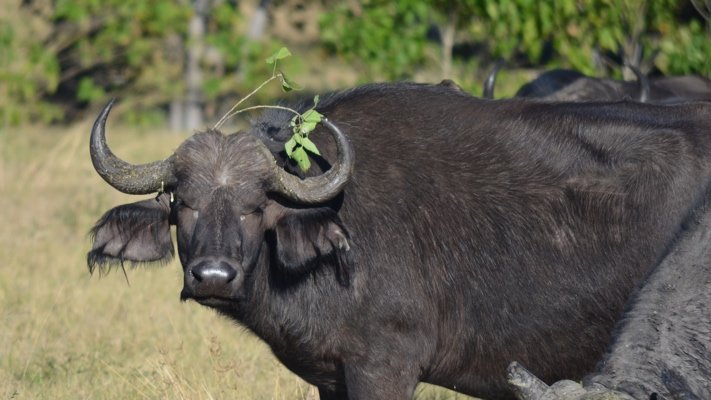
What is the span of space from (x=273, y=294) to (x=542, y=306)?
1.31m

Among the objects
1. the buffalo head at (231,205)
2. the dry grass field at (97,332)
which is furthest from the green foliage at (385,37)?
the buffalo head at (231,205)

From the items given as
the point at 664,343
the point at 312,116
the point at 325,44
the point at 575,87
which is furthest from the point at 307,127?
the point at 325,44

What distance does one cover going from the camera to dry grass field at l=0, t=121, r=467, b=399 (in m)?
7.51

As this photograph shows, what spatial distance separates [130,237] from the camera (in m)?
6.48

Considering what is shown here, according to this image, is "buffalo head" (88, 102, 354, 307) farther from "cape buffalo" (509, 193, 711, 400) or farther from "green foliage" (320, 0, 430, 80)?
"green foliage" (320, 0, 430, 80)

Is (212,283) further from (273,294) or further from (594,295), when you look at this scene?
(594,295)

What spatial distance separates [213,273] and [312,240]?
2.16ft

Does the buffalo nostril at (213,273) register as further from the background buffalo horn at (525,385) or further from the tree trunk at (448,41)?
the tree trunk at (448,41)

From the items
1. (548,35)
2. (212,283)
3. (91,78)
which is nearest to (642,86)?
(548,35)

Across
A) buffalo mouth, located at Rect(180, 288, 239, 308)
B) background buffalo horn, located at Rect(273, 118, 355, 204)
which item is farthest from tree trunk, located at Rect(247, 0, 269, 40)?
buffalo mouth, located at Rect(180, 288, 239, 308)

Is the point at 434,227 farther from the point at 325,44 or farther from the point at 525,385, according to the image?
the point at 325,44

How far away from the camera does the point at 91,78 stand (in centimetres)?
2103

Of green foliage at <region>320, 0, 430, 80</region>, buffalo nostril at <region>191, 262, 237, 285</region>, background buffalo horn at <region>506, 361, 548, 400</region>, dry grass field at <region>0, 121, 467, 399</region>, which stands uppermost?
background buffalo horn at <region>506, 361, 548, 400</region>

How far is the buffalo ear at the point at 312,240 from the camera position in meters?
6.14
